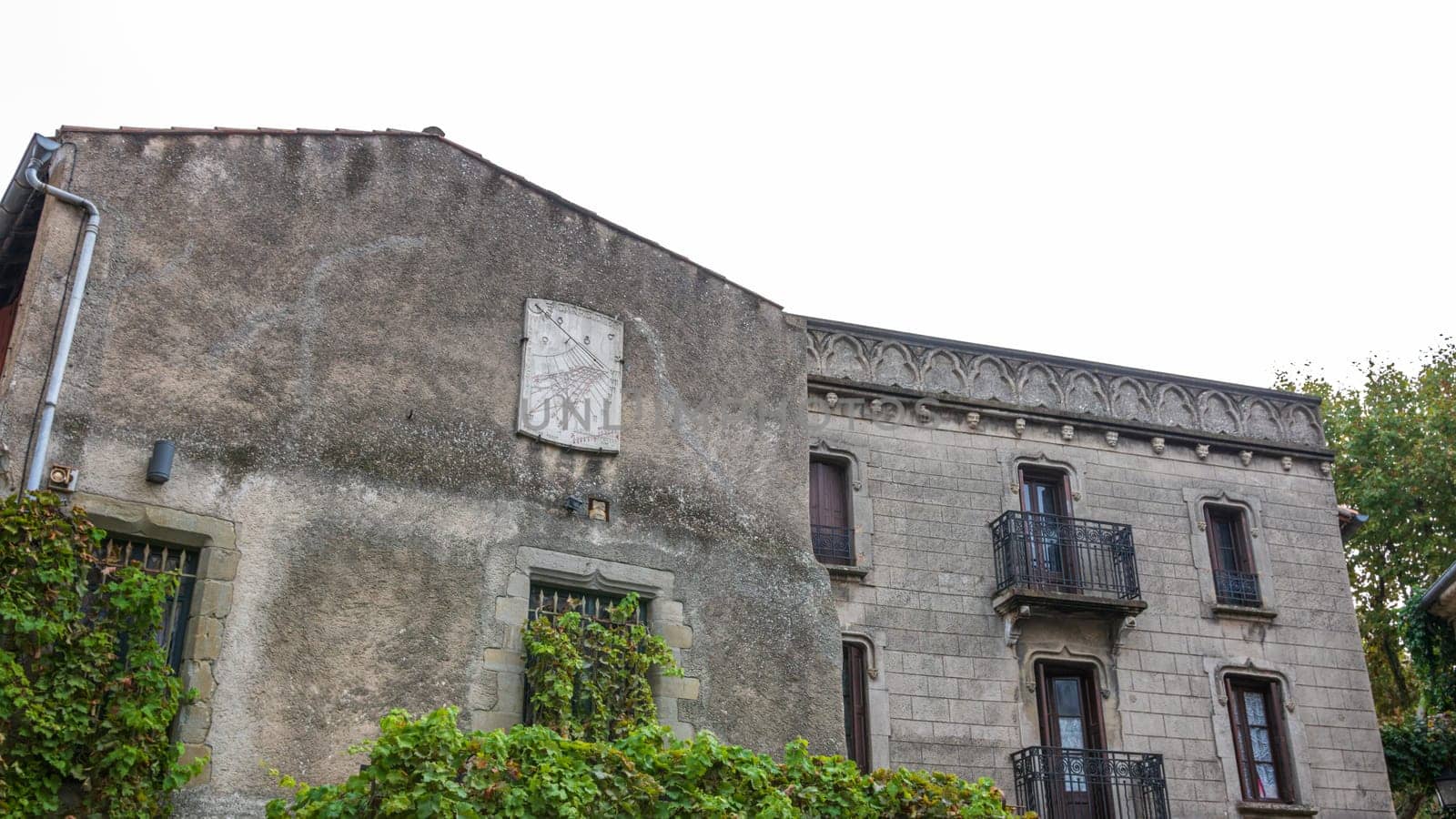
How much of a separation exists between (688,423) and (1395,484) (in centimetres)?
1798

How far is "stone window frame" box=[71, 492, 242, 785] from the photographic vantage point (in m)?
9.12

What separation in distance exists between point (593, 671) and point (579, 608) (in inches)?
25.1

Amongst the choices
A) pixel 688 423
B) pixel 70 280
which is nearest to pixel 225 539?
pixel 70 280

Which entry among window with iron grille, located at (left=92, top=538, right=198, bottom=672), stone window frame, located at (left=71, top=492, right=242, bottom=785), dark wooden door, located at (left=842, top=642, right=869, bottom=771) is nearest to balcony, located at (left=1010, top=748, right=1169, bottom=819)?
dark wooden door, located at (left=842, top=642, right=869, bottom=771)

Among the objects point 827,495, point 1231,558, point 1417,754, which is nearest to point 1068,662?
point 1231,558

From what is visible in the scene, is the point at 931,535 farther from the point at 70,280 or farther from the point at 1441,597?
the point at 70,280

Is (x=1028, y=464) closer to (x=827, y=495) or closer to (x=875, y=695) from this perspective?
(x=827, y=495)

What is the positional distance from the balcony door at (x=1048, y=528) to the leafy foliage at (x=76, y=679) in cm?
1061

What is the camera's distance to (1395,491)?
82.4 feet

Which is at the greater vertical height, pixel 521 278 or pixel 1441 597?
pixel 521 278

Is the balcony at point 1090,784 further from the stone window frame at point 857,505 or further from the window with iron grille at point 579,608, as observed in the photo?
the window with iron grille at point 579,608

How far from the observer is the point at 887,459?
1678 centimetres

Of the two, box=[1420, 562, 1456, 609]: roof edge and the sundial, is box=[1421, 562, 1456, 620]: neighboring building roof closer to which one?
box=[1420, 562, 1456, 609]: roof edge

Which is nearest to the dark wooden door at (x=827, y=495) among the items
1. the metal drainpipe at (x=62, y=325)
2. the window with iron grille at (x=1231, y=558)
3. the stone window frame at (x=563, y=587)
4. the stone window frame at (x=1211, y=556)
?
the stone window frame at (x=1211, y=556)
